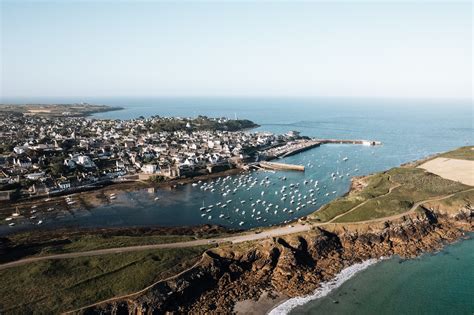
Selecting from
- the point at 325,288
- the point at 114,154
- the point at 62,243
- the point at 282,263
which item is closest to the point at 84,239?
the point at 62,243

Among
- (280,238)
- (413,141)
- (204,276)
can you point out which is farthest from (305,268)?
(413,141)

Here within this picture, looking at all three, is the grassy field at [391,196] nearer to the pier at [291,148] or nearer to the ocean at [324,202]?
the ocean at [324,202]

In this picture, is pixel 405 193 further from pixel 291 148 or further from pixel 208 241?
pixel 291 148

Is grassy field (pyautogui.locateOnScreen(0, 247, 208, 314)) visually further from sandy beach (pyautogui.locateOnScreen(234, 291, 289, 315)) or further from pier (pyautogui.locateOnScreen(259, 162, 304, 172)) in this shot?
pier (pyautogui.locateOnScreen(259, 162, 304, 172))

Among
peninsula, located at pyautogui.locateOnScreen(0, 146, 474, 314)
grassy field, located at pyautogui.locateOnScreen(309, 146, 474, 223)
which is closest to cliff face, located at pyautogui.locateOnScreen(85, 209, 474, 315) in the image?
peninsula, located at pyautogui.locateOnScreen(0, 146, 474, 314)

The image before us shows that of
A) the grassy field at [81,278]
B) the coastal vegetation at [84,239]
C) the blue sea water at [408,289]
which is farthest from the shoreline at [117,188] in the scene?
the blue sea water at [408,289]

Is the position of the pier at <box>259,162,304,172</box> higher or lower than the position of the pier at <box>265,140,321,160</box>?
lower
